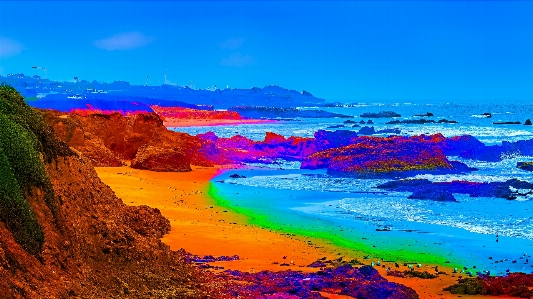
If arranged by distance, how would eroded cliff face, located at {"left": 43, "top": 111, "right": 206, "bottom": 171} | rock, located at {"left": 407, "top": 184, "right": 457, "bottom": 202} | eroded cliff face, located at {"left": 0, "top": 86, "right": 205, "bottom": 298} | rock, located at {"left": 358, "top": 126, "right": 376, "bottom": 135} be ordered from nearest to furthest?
eroded cliff face, located at {"left": 0, "top": 86, "right": 205, "bottom": 298} → rock, located at {"left": 407, "top": 184, "right": 457, "bottom": 202} → eroded cliff face, located at {"left": 43, "top": 111, "right": 206, "bottom": 171} → rock, located at {"left": 358, "top": 126, "right": 376, "bottom": 135}

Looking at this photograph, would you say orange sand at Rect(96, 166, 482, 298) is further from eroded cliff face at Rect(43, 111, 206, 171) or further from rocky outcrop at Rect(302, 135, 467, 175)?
rocky outcrop at Rect(302, 135, 467, 175)

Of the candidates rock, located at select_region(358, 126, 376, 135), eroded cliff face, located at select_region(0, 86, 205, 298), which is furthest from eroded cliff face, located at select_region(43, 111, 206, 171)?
rock, located at select_region(358, 126, 376, 135)

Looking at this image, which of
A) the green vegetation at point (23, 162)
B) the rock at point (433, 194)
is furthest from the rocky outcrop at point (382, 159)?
the green vegetation at point (23, 162)

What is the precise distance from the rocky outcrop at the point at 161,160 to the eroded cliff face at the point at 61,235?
16.0 metres

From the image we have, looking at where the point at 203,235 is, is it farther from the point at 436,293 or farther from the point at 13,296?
the point at 13,296

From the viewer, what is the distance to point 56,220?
7.79 meters

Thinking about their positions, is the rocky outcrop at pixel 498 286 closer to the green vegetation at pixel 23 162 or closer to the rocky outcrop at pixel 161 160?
the green vegetation at pixel 23 162

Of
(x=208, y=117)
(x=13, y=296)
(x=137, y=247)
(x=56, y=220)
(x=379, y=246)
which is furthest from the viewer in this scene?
(x=208, y=117)

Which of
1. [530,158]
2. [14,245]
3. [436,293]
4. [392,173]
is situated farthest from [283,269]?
[530,158]

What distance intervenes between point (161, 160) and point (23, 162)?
18.4 meters

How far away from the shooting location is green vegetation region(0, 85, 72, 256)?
22.9 feet

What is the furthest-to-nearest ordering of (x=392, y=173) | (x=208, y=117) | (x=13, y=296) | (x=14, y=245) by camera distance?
(x=208, y=117), (x=392, y=173), (x=14, y=245), (x=13, y=296)

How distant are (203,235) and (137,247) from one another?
16.2ft

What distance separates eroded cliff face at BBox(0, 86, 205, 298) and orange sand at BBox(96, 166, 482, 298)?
2.40 m
